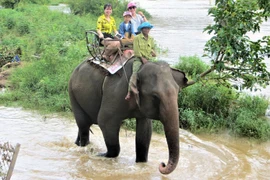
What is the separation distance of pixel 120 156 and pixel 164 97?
6.68 feet

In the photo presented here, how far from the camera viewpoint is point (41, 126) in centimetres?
866

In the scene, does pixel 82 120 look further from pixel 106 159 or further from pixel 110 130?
pixel 110 130

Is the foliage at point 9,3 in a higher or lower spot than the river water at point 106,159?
higher

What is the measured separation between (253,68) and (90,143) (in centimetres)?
292

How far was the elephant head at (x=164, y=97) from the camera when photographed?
5402mm

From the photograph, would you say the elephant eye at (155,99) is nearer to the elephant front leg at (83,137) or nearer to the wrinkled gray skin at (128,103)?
the wrinkled gray skin at (128,103)

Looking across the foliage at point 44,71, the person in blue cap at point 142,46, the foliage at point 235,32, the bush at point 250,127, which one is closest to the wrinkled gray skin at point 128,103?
the person in blue cap at point 142,46

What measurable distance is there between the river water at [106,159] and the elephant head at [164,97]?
1.10 m

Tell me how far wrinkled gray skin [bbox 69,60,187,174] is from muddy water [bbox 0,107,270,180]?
0.26 metres

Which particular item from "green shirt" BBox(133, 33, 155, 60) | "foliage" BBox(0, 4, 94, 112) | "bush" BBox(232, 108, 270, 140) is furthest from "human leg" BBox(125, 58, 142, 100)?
"foliage" BBox(0, 4, 94, 112)

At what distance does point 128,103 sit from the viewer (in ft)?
19.6

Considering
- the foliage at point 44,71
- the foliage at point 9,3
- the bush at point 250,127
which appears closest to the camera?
the bush at point 250,127

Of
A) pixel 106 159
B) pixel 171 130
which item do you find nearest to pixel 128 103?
pixel 171 130

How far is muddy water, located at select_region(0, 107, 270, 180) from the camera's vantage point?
6547 mm
